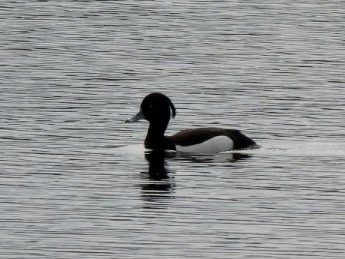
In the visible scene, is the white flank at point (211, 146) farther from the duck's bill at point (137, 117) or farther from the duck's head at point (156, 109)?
the duck's bill at point (137, 117)

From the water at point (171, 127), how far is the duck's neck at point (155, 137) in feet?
1.51

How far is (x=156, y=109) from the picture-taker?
101 feet

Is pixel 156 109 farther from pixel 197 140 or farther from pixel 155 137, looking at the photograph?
pixel 197 140

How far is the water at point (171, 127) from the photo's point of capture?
843 inches

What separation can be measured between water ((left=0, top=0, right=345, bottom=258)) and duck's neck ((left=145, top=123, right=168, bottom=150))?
0.46 m

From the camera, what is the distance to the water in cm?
2141

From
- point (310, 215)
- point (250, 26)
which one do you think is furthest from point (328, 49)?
point (310, 215)

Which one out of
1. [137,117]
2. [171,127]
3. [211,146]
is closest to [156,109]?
[137,117]

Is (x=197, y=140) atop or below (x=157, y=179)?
below

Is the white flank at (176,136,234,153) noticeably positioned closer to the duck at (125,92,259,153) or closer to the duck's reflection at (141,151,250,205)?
the duck at (125,92,259,153)

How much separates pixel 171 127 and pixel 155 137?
8.73 feet

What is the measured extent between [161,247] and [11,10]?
32308 mm

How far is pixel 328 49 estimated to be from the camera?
4356cm

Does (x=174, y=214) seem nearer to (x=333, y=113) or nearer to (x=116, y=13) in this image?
(x=333, y=113)
